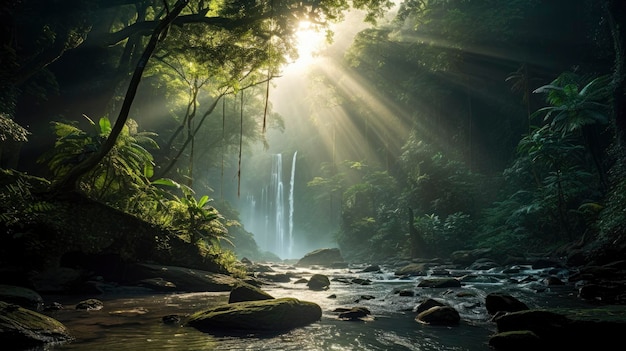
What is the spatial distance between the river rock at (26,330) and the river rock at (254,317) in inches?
61.3

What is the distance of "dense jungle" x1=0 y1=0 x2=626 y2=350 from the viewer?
403 inches

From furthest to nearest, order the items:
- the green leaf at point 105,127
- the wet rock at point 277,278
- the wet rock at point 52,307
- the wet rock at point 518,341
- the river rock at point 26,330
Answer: the wet rock at point 277,278
the green leaf at point 105,127
the wet rock at point 52,307
the wet rock at point 518,341
the river rock at point 26,330

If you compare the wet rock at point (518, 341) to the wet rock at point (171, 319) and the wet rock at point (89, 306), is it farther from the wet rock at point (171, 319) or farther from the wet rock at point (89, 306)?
the wet rock at point (89, 306)

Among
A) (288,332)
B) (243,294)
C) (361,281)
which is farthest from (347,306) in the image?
(361,281)

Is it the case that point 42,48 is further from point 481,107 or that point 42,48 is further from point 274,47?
point 481,107

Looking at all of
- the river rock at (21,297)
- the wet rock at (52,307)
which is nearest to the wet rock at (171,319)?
the wet rock at (52,307)

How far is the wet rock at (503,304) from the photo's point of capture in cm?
592

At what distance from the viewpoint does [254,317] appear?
5117 millimetres

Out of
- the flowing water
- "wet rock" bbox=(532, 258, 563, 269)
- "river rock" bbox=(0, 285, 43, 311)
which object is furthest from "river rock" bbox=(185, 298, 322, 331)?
"wet rock" bbox=(532, 258, 563, 269)

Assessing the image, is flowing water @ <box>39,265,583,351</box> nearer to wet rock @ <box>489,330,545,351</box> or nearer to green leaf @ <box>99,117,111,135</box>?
wet rock @ <box>489,330,545,351</box>

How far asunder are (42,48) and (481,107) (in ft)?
90.4

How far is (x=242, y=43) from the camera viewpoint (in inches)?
554

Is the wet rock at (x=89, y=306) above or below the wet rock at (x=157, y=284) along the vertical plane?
below

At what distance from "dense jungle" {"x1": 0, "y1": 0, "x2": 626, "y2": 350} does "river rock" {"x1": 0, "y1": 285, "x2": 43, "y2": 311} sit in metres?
1.84
